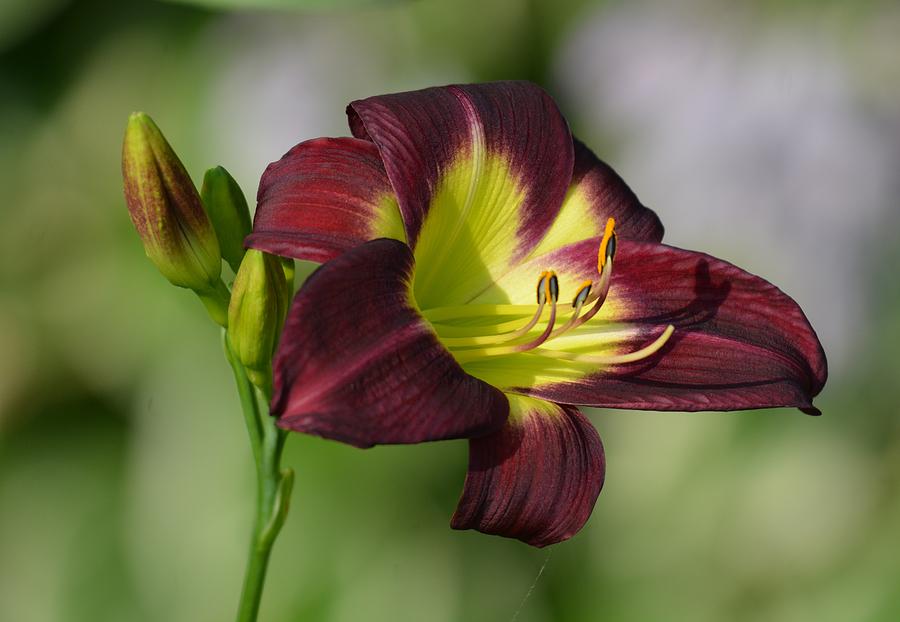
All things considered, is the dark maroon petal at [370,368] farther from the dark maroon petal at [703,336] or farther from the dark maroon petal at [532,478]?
the dark maroon petal at [703,336]

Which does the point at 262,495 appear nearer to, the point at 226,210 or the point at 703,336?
the point at 226,210

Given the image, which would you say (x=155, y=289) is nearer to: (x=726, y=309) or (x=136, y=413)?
(x=136, y=413)

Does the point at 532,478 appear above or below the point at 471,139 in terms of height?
below

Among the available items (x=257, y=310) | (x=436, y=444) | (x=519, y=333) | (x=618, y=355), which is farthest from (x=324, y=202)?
(x=436, y=444)

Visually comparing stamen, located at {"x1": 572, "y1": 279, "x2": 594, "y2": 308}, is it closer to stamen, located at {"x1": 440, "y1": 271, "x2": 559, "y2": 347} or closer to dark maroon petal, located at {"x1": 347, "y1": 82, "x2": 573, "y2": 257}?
stamen, located at {"x1": 440, "y1": 271, "x2": 559, "y2": 347}

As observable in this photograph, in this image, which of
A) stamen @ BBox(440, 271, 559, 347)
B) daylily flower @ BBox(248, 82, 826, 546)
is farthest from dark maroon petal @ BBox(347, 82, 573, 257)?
stamen @ BBox(440, 271, 559, 347)

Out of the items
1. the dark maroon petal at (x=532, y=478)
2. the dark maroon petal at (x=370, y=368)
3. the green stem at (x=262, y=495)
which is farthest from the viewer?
the green stem at (x=262, y=495)

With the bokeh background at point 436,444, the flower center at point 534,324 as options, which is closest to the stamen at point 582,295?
the flower center at point 534,324
